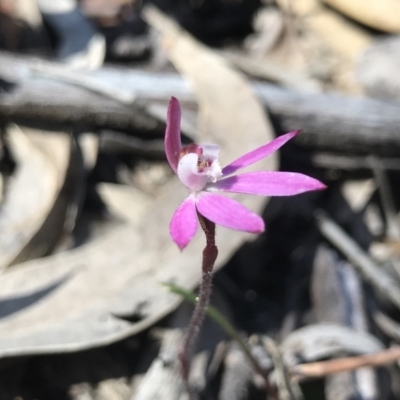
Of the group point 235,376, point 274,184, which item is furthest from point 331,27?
point 274,184

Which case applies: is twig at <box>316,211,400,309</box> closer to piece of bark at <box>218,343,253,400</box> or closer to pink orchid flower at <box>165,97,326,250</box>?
piece of bark at <box>218,343,253,400</box>

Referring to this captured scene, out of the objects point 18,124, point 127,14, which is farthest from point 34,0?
point 18,124

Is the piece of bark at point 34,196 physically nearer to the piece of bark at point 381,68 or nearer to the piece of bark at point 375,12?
the piece of bark at point 381,68

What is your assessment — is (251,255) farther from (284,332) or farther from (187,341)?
(187,341)

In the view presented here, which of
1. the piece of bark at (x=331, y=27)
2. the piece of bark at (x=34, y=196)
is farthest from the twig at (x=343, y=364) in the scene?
the piece of bark at (x=331, y=27)

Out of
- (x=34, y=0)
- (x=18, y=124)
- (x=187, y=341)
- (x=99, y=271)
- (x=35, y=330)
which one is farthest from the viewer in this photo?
(x=34, y=0)

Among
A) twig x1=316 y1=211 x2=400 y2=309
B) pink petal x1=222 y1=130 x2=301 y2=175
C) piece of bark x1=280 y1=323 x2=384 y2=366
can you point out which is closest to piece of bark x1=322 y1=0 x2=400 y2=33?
twig x1=316 y1=211 x2=400 y2=309

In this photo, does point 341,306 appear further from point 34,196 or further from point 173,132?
point 34,196

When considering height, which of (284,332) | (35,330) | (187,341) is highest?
(187,341)
